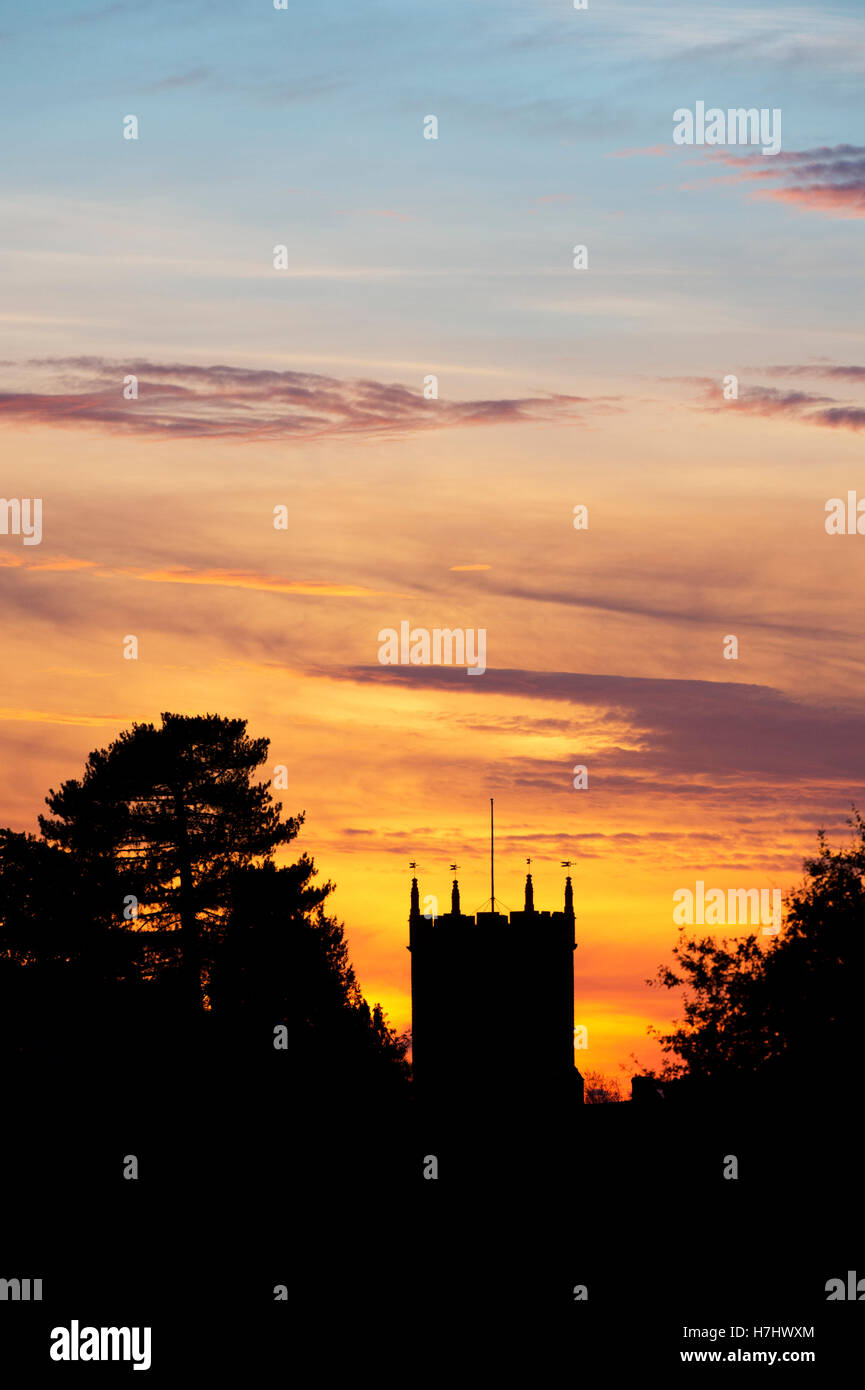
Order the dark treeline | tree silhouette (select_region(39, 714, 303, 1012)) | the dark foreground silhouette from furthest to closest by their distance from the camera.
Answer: tree silhouette (select_region(39, 714, 303, 1012)) < the dark treeline < the dark foreground silhouette

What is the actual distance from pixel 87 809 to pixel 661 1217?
93.2 ft

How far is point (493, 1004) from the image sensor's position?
3105 inches

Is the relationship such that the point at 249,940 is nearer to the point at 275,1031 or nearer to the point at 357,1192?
the point at 275,1031

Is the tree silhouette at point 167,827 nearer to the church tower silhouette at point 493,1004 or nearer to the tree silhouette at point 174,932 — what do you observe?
the tree silhouette at point 174,932

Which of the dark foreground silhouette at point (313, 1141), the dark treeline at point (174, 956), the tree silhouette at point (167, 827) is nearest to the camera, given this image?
the dark foreground silhouette at point (313, 1141)

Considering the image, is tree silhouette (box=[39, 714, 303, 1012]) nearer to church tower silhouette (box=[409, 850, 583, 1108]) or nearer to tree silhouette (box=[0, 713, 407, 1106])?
tree silhouette (box=[0, 713, 407, 1106])

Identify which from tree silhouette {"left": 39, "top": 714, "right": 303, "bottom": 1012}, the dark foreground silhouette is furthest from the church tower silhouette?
tree silhouette {"left": 39, "top": 714, "right": 303, "bottom": 1012}

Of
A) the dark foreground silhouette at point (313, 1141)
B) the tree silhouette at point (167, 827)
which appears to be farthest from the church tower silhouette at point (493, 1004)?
the tree silhouette at point (167, 827)

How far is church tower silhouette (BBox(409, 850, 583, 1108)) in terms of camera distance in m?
76.7

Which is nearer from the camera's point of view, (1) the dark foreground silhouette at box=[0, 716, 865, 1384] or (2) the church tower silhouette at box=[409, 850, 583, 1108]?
(1) the dark foreground silhouette at box=[0, 716, 865, 1384]

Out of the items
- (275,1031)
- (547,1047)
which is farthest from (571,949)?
(275,1031)

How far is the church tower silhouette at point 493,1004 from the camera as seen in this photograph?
76688 mm

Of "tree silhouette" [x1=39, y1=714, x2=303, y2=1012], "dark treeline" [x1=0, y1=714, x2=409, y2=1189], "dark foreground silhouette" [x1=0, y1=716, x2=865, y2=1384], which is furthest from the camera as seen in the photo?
"tree silhouette" [x1=39, y1=714, x2=303, y2=1012]

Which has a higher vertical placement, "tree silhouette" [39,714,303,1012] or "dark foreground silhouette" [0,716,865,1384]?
"tree silhouette" [39,714,303,1012]
